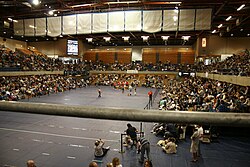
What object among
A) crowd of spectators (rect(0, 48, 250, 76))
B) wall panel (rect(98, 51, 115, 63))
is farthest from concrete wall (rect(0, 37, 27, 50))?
wall panel (rect(98, 51, 115, 63))

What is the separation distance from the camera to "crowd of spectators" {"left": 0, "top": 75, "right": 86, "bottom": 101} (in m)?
19.9

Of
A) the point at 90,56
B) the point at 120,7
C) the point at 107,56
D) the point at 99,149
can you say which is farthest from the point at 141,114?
the point at 90,56

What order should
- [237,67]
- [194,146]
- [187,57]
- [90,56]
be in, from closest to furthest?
[194,146], [237,67], [187,57], [90,56]

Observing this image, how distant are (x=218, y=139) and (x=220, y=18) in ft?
71.2

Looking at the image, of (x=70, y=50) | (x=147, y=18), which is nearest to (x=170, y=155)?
(x=147, y=18)

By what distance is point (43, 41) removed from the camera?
140ft

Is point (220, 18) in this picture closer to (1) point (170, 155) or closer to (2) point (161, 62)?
(2) point (161, 62)

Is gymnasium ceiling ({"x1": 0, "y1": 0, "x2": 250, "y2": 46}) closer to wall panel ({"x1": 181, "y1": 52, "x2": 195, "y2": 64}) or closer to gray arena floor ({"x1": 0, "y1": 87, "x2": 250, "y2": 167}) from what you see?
wall panel ({"x1": 181, "y1": 52, "x2": 195, "y2": 64})

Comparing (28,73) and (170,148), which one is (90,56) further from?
(170,148)

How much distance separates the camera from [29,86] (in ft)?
79.0

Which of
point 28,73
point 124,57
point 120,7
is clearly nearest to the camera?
point 120,7

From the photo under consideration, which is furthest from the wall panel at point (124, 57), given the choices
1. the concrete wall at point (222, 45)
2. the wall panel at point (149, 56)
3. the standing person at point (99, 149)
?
the standing person at point (99, 149)

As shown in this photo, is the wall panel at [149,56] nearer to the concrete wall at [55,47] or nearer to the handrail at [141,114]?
the concrete wall at [55,47]

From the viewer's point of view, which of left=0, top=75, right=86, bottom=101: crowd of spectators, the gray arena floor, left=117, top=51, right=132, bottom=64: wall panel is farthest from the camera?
left=117, top=51, right=132, bottom=64: wall panel
